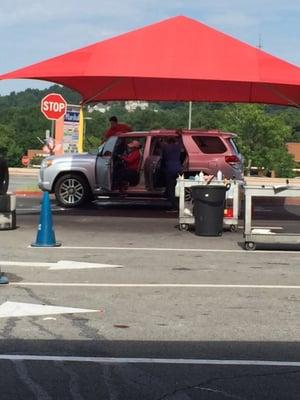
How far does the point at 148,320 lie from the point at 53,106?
58.5 ft

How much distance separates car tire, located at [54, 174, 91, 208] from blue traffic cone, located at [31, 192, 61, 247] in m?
6.07

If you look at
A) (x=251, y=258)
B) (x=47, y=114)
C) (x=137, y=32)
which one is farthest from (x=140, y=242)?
(x=47, y=114)

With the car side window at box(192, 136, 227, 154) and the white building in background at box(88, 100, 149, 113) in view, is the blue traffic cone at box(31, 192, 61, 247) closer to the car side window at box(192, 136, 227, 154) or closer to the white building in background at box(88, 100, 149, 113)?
the car side window at box(192, 136, 227, 154)

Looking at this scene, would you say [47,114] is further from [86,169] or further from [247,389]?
[247,389]

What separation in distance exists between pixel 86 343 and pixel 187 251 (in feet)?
18.0

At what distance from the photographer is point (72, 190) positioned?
58.2 feet

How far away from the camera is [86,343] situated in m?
5.98

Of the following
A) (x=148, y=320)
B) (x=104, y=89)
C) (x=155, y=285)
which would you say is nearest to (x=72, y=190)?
(x=104, y=89)

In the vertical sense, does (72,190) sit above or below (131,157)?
below

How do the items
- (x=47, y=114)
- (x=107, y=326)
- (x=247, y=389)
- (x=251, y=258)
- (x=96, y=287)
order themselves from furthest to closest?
(x=47, y=114) < (x=251, y=258) < (x=96, y=287) < (x=107, y=326) < (x=247, y=389)

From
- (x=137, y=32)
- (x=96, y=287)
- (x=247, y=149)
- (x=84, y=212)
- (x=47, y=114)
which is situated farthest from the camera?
(x=247, y=149)

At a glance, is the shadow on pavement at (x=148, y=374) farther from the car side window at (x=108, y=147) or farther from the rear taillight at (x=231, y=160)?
the car side window at (x=108, y=147)

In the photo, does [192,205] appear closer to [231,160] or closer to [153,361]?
[231,160]

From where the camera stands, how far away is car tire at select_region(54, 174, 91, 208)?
17.7 m
